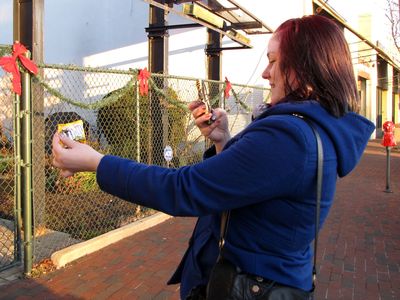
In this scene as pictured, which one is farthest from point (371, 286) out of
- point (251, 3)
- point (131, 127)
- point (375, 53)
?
point (375, 53)

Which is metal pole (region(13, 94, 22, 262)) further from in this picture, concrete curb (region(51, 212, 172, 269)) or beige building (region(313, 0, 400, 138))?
beige building (region(313, 0, 400, 138))

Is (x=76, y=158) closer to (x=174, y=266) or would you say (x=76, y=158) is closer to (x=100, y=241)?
(x=174, y=266)

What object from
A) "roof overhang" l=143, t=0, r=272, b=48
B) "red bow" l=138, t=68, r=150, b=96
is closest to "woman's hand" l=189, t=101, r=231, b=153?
"red bow" l=138, t=68, r=150, b=96

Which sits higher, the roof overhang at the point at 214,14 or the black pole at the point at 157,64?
the roof overhang at the point at 214,14

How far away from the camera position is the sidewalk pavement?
409 centimetres

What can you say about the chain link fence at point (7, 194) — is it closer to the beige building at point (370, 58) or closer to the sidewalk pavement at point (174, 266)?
the sidewalk pavement at point (174, 266)

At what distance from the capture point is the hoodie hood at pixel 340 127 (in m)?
1.34

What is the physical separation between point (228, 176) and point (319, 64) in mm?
464

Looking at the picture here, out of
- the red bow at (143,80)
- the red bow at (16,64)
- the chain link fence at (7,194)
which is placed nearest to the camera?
the red bow at (16,64)

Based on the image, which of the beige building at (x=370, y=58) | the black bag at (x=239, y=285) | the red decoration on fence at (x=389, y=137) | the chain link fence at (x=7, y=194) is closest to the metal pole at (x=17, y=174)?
the chain link fence at (x=7, y=194)

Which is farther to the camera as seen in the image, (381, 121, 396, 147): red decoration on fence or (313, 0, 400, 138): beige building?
(313, 0, 400, 138): beige building

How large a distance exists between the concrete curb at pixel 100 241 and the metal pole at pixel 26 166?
342 mm

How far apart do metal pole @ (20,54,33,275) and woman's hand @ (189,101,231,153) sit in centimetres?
284

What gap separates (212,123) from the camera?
204cm
